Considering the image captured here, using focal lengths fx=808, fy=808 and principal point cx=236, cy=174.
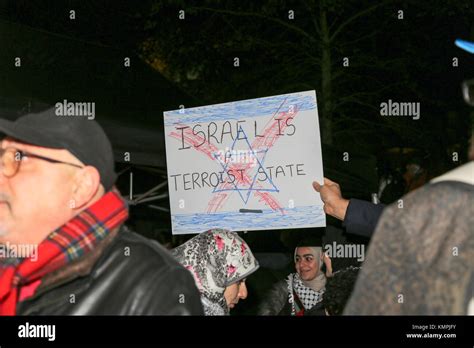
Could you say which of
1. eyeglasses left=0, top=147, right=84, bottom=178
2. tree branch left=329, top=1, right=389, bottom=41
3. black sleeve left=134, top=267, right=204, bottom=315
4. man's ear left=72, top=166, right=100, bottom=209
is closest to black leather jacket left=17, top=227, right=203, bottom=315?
black sleeve left=134, top=267, right=204, bottom=315

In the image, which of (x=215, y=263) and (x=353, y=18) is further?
(x=353, y=18)

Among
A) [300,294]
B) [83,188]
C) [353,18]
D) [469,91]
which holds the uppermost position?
[353,18]

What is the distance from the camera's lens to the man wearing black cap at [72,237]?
2.12m

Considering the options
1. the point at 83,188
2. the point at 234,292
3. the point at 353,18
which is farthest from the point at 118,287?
the point at 353,18

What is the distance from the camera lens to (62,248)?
2117 millimetres

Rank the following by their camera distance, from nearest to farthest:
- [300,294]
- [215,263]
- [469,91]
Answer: [469,91], [215,263], [300,294]

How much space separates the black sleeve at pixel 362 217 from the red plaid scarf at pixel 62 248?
141cm

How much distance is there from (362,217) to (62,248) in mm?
1587

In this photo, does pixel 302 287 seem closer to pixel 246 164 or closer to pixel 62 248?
pixel 246 164

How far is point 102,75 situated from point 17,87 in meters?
0.89

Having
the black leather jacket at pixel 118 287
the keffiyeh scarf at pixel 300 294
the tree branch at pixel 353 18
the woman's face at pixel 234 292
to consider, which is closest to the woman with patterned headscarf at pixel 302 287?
the keffiyeh scarf at pixel 300 294

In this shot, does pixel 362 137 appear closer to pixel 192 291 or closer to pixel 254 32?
pixel 254 32

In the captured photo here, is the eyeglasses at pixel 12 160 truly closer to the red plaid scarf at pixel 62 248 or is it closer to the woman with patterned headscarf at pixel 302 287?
the red plaid scarf at pixel 62 248

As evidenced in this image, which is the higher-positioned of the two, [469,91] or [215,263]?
[469,91]
